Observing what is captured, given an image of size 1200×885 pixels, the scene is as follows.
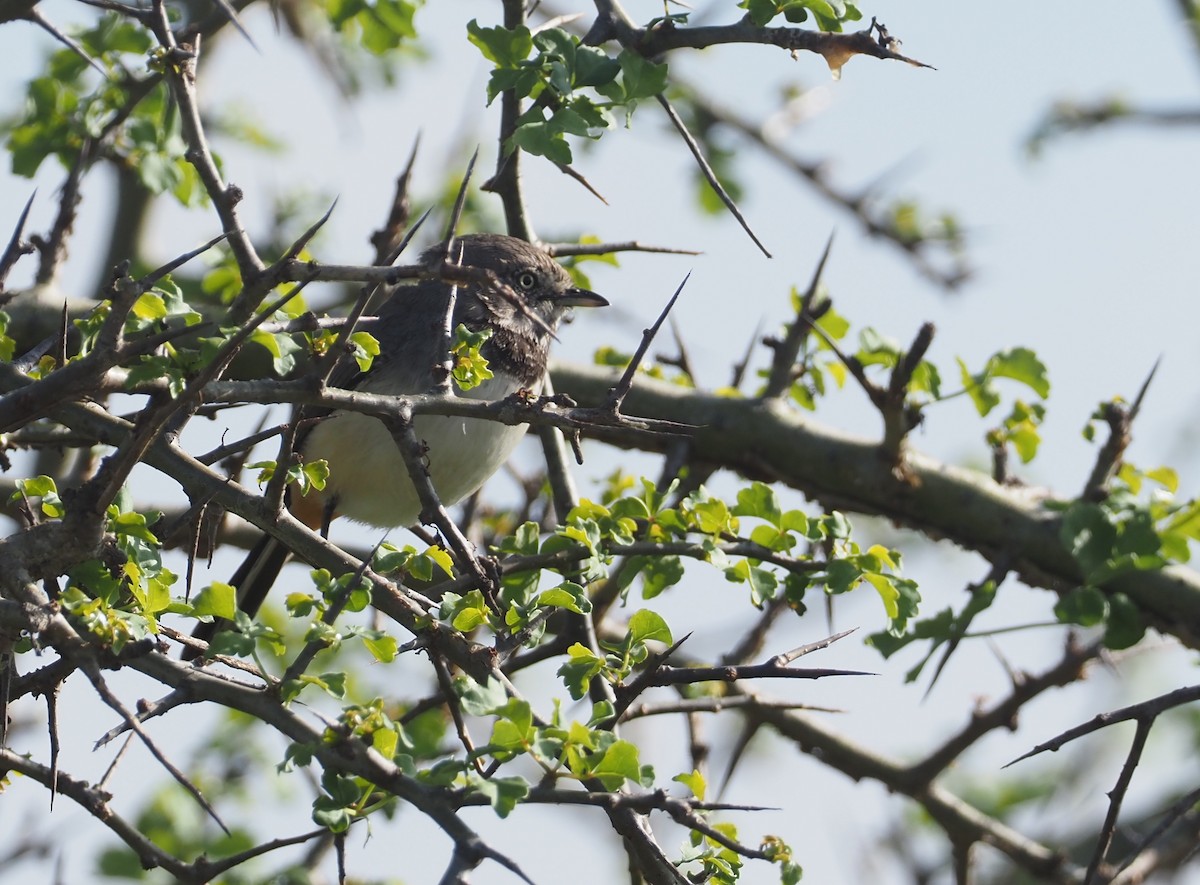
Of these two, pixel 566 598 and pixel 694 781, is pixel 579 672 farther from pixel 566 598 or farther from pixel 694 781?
pixel 694 781

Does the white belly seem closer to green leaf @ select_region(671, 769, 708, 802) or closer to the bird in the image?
the bird

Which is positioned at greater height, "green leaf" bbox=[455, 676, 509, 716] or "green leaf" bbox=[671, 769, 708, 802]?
"green leaf" bbox=[671, 769, 708, 802]

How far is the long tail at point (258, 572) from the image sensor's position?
5.60 meters

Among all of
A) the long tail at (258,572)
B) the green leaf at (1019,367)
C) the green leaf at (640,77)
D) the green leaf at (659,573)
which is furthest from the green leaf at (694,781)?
the long tail at (258,572)

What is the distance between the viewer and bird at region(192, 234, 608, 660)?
17.0ft

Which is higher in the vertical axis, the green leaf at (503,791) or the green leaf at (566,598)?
the green leaf at (566,598)

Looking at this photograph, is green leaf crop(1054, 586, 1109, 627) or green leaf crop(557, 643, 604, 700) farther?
green leaf crop(1054, 586, 1109, 627)

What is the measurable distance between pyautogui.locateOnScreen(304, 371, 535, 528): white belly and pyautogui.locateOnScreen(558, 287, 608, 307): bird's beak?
71 centimetres

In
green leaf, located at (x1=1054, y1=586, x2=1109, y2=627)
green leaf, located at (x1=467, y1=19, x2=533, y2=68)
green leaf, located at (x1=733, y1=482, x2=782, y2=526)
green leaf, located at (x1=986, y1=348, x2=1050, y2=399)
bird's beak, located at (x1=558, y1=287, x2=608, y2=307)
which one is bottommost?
green leaf, located at (x1=733, y1=482, x2=782, y2=526)

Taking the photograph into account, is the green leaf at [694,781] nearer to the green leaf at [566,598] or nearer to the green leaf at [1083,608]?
the green leaf at [566,598]

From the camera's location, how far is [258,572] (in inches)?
227

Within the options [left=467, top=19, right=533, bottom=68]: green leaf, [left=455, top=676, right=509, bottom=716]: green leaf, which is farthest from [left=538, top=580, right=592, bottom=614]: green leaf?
[left=467, top=19, right=533, bottom=68]: green leaf

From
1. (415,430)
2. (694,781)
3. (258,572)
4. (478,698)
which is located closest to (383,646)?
(478,698)

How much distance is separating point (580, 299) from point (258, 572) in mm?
1765
